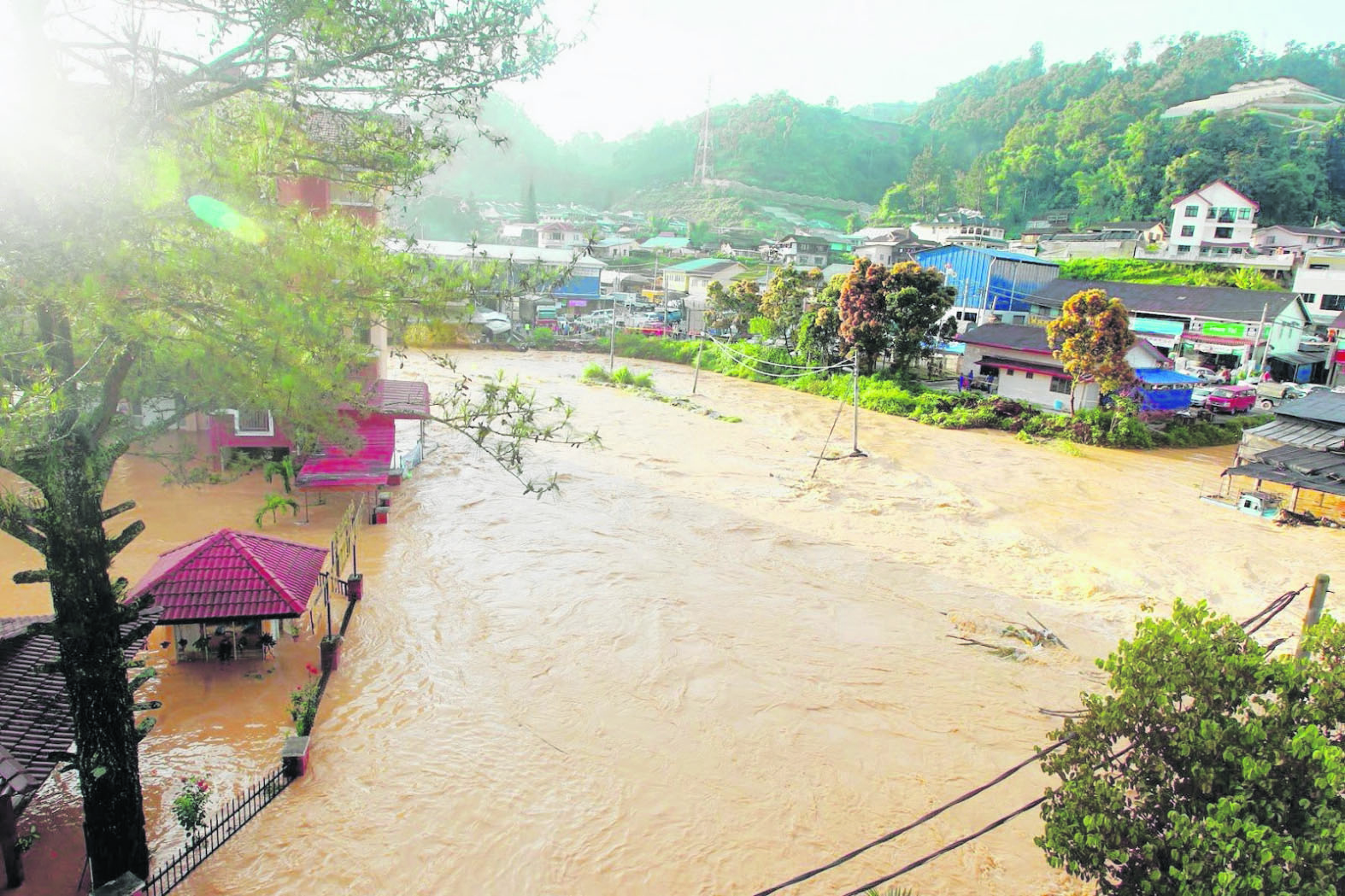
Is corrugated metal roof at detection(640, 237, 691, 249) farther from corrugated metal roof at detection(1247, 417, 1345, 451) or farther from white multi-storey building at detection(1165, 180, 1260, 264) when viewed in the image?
corrugated metal roof at detection(1247, 417, 1345, 451)

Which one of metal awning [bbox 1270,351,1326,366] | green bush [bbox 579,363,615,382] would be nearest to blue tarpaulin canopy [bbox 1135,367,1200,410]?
metal awning [bbox 1270,351,1326,366]

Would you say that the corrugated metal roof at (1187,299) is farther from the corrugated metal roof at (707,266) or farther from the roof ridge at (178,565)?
the roof ridge at (178,565)

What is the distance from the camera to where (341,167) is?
252 inches

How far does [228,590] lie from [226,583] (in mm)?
118

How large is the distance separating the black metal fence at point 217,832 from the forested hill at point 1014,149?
177ft

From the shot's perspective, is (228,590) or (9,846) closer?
(9,846)

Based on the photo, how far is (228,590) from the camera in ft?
32.8

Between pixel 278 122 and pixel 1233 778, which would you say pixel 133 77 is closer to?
pixel 278 122

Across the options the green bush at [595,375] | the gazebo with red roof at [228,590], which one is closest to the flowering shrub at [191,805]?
the gazebo with red roof at [228,590]

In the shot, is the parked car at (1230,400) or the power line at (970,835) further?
the parked car at (1230,400)

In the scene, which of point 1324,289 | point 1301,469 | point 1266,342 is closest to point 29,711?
point 1301,469

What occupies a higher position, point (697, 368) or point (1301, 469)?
point (697, 368)

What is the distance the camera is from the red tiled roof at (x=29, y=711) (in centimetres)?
600

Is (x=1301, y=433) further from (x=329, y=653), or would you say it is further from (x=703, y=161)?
(x=703, y=161)
